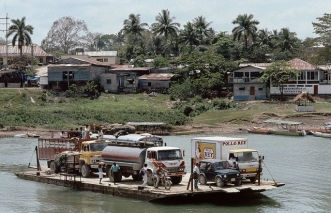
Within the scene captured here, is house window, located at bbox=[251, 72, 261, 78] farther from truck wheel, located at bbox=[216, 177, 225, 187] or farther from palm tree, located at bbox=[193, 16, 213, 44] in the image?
truck wheel, located at bbox=[216, 177, 225, 187]

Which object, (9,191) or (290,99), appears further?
(290,99)

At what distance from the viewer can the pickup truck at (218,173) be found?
111 ft

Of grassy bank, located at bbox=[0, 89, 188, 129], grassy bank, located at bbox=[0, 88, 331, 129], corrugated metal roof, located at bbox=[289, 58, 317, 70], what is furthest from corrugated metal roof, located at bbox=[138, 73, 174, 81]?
corrugated metal roof, located at bbox=[289, 58, 317, 70]

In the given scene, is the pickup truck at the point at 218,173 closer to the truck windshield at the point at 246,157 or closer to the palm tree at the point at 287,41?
the truck windshield at the point at 246,157

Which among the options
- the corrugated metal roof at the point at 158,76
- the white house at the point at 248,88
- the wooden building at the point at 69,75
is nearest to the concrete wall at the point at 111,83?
the wooden building at the point at 69,75

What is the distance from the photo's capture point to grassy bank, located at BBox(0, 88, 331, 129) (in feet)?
273

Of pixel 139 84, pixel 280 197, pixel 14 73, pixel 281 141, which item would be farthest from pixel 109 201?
pixel 14 73

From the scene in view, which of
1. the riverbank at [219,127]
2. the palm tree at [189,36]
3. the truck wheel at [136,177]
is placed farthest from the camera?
the palm tree at [189,36]

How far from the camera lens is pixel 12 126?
81.0 metres

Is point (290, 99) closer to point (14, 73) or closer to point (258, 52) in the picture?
point (258, 52)

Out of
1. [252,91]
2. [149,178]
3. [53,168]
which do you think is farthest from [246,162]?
[252,91]

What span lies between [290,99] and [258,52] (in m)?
28.0

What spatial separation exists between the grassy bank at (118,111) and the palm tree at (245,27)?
94.9 feet

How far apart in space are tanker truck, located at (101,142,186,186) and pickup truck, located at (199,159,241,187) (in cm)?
123
